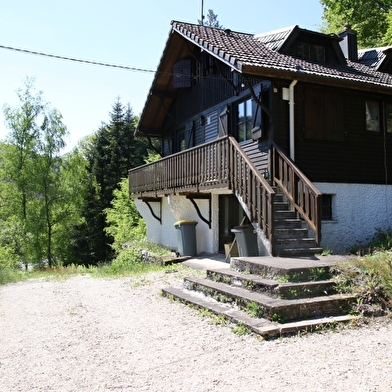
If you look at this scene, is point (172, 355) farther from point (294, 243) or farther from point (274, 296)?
point (294, 243)

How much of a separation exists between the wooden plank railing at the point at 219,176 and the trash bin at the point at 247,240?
85 centimetres

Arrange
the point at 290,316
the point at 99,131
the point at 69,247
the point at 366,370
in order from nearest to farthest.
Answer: the point at 366,370 → the point at 290,316 → the point at 69,247 → the point at 99,131

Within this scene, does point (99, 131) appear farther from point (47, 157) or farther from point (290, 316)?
point (290, 316)

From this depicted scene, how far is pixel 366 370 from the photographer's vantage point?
4.10 metres

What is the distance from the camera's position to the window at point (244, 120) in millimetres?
12148

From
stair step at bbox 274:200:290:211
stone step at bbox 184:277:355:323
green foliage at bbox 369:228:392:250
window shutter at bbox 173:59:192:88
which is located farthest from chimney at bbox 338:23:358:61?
stone step at bbox 184:277:355:323

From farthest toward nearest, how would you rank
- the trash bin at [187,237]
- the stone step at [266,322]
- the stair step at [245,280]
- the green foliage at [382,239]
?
the trash bin at [187,237] → the green foliage at [382,239] → the stair step at [245,280] → the stone step at [266,322]

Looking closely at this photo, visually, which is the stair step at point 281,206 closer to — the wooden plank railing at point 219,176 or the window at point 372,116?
the wooden plank railing at point 219,176

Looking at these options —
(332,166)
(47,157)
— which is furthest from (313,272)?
(47,157)

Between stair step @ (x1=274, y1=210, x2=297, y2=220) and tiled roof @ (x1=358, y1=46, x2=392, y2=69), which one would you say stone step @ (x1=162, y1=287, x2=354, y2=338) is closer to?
stair step @ (x1=274, y1=210, x2=297, y2=220)

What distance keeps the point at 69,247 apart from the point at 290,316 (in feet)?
93.3

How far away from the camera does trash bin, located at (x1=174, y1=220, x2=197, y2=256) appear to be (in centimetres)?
1371

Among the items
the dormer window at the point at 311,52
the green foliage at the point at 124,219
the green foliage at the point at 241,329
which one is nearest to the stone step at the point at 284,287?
the green foliage at the point at 241,329

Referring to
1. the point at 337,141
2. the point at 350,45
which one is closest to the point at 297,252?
the point at 337,141
